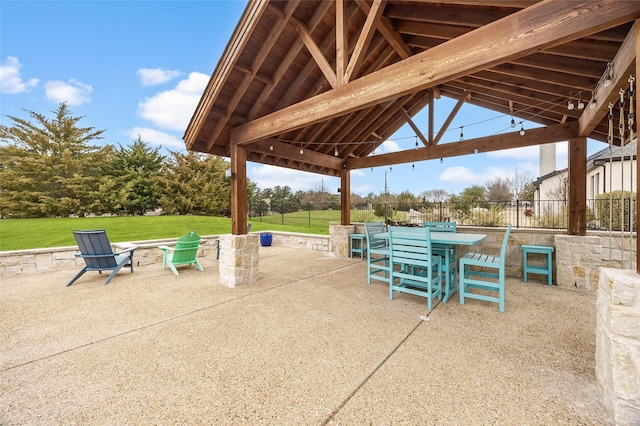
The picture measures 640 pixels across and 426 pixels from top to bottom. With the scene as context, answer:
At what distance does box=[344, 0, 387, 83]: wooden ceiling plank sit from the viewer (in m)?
2.58

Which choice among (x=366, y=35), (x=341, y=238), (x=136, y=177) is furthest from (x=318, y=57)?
(x=136, y=177)

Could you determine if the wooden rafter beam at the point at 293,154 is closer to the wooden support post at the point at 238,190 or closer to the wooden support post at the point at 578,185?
the wooden support post at the point at 238,190

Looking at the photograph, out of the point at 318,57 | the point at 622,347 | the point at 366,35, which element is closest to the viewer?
the point at 622,347

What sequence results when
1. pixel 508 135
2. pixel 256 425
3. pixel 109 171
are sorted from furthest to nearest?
pixel 109 171, pixel 508 135, pixel 256 425

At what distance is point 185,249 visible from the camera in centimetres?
514

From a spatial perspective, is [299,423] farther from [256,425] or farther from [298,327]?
[298,327]

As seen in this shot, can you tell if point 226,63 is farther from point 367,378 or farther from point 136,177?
point 136,177

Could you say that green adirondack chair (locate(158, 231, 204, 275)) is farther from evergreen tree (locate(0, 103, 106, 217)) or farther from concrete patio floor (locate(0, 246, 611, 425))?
evergreen tree (locate(0, 103, 106, 217))

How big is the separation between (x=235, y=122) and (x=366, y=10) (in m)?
2.60

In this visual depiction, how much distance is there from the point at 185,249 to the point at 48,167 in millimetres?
13434

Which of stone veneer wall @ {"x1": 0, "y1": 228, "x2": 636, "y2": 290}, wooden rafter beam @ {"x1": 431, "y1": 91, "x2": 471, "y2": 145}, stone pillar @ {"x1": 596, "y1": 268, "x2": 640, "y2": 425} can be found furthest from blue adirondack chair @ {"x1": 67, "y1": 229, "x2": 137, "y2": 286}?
wooden rafter beam @ {"x1": 431, "y1": 91, "x2": 471, "y2": 145}

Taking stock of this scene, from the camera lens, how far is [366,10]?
297cm

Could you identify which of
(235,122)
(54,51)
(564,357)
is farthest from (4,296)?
(54,51)

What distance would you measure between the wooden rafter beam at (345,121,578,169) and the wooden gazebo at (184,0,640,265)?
0.8 inches
